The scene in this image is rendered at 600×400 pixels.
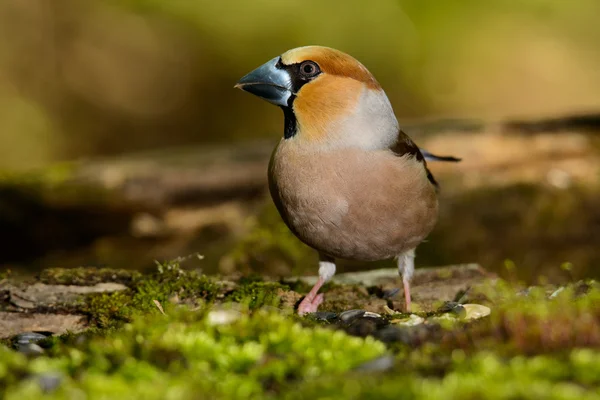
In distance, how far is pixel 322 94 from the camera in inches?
176

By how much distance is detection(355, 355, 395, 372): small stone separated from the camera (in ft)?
9.11

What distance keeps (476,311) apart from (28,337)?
2.37 metres

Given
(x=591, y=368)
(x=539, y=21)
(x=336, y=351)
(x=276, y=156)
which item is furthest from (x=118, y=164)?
(x=539, y=21)

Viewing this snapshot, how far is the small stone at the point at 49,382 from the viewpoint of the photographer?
101 inches

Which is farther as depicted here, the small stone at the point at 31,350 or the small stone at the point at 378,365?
the small stone at the point at 31,350

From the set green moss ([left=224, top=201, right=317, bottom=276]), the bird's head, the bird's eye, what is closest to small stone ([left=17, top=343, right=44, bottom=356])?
the bird's head

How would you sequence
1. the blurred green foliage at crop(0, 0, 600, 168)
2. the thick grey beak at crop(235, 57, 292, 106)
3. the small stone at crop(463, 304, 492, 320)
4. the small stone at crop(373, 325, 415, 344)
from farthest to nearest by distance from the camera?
1. the blurred green foliage at crop(0, 0, 600, 168)
2. the thick grey beak at crop(235, 57, 292, 106)
3. the small stone at crop(463, 304, 492, 320)
4. the small stone at crop(373, 325, 415, 344)

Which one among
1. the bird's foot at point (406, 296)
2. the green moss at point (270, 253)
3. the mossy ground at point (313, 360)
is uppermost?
the mossy ground at point (313, 360)

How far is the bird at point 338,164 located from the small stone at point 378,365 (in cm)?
155

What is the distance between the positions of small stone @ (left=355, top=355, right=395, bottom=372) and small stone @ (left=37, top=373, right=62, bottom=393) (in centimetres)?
109

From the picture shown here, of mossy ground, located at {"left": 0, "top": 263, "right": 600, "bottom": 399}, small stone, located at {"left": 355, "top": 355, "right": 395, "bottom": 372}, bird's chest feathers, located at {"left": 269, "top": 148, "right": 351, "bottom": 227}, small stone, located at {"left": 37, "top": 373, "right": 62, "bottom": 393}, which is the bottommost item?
small stone, located at {"left": 355, "top": 355, "right": 395, "bottom": 372}

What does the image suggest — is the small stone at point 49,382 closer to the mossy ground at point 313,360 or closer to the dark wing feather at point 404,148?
the mossy ground at point 313,360

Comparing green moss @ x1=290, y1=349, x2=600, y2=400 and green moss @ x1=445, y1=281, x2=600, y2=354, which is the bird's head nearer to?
Result: green moss @ x1=445, y1=281, x2=600, y2=354

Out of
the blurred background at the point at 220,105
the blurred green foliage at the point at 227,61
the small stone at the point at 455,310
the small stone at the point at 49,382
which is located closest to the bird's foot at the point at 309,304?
the small stone at the point at 455,310
